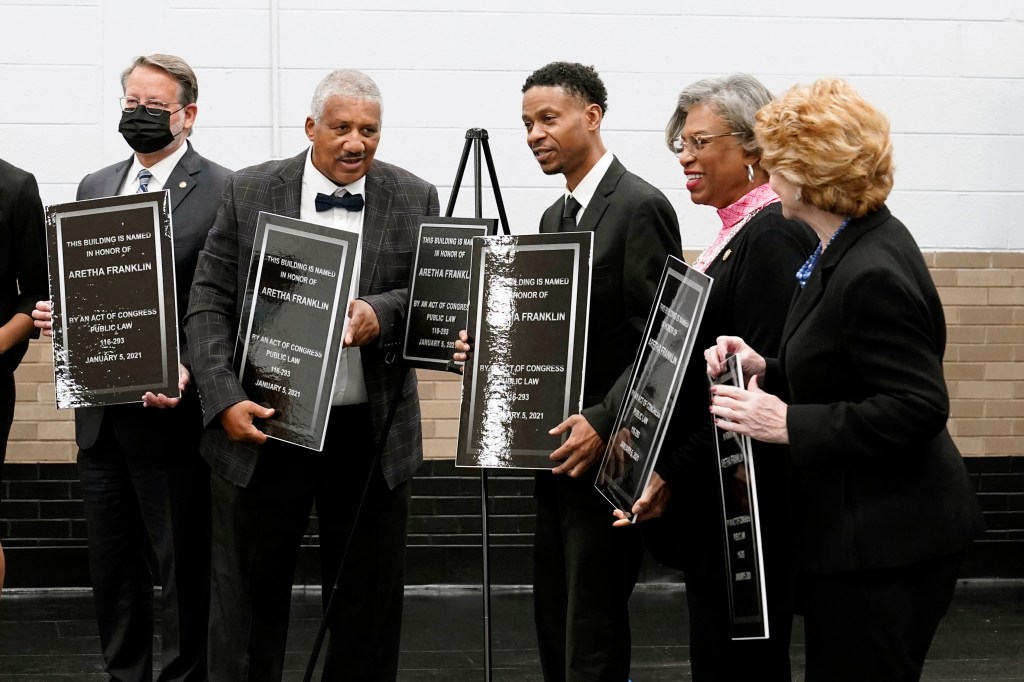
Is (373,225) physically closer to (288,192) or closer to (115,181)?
(288,192)

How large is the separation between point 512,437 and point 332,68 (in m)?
2.33

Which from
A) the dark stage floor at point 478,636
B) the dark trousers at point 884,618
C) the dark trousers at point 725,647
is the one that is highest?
the dark trousers at point 884,618

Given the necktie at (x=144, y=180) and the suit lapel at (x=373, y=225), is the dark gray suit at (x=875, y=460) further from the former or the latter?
the necktie at (x=144, y=180)

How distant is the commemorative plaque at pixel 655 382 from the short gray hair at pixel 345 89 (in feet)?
2.99

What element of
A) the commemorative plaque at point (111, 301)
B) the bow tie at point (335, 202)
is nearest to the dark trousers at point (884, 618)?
the bow tie at point (335, 202)

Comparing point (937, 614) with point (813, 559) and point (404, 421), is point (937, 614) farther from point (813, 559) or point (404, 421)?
point (404, 421)

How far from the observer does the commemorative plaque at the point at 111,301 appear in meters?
3.00

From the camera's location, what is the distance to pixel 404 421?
311 centimetres

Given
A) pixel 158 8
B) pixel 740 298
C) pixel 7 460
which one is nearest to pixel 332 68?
pixel 158 8

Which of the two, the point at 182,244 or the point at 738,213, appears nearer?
the point at 738,213

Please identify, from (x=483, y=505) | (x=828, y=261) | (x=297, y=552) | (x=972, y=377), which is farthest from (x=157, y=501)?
(x=972, y=377)

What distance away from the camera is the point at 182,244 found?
3.21 meters

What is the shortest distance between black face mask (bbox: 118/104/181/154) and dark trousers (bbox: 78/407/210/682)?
0.74 metres

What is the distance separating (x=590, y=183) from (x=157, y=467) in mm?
1376
